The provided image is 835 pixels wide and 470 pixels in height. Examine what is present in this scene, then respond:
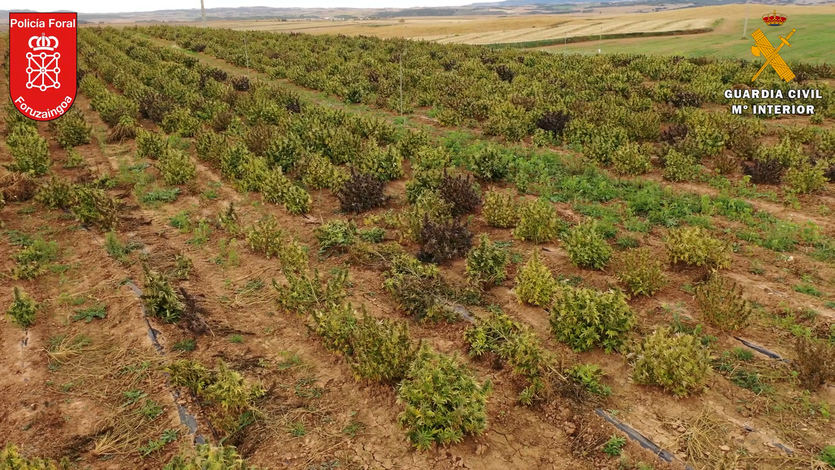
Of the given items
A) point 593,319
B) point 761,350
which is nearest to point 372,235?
point 593,319

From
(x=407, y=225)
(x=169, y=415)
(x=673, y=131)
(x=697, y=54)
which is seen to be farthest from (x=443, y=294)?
(x=697, y=54)

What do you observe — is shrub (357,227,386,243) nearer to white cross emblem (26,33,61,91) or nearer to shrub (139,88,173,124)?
shrub (139,88,173,124)

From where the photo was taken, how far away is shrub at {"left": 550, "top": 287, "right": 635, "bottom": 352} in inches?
264

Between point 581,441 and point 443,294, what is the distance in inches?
124

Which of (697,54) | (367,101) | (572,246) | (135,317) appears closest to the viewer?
(135,317)

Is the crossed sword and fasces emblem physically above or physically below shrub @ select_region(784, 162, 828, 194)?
above

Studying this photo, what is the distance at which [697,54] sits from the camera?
32062mm

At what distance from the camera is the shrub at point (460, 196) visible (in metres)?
11.2

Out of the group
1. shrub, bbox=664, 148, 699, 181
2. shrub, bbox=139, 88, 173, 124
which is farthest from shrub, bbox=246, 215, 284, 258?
shrub, bbox=139, 88, 173, 124

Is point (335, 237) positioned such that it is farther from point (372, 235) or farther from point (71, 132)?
point (71, 132)

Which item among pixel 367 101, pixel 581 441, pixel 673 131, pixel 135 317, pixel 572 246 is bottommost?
pixel 581 441

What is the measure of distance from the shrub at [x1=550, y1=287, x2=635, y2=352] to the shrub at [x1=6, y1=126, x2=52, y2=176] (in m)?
13.9

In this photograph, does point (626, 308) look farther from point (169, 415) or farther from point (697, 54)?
point (697, 54)

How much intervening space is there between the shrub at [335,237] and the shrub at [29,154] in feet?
29.7
